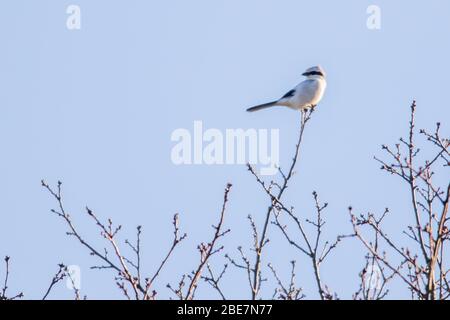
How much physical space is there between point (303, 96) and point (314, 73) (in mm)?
684

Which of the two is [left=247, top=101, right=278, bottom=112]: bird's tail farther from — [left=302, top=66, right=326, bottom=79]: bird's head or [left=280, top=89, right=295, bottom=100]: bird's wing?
[left=302, top=66, right=326, bottom=79]: bird's head

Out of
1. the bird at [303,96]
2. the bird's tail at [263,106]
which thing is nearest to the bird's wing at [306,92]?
the bird at [303,96]

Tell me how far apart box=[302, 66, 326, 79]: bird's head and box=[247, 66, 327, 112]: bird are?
0.31ft

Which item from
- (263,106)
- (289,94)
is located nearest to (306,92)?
(289,94)

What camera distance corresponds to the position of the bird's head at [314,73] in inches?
483

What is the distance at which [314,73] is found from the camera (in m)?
12.3

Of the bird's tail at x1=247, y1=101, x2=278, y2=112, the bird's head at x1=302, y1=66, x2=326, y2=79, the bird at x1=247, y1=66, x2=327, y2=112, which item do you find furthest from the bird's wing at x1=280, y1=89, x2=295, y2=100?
the bird's head at x1=302, y1=66, x2=326, y2=79

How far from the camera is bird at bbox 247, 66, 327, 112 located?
11695mm

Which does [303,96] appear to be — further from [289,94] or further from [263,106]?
[263,106]

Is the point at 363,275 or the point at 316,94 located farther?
the point at 316,94
